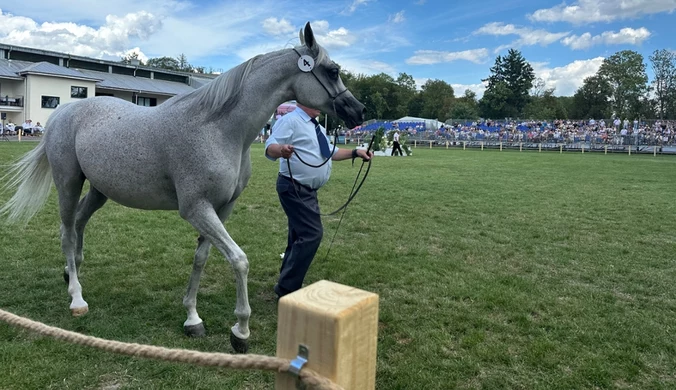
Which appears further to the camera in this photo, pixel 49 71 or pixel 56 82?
pixel 56 82

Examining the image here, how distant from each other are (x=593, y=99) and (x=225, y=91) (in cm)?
7685

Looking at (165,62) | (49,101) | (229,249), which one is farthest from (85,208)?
(165,62)

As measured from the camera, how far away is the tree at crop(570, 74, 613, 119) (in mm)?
67438

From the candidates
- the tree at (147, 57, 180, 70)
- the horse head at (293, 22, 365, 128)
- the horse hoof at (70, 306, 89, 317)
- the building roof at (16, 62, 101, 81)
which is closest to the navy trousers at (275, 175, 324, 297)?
the horse head at (293, 22, 365, 128)

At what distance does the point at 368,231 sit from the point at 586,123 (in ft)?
143

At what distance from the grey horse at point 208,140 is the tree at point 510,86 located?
74.5m

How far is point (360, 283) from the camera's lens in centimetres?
517

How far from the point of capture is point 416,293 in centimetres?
484

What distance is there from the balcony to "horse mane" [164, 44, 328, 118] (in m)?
45.4

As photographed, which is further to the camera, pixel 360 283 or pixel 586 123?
pixel 586 123

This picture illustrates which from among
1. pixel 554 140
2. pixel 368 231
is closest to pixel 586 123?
pixel 554 140

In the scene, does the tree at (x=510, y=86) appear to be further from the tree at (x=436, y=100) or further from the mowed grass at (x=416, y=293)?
the mowed grass at (x=416, y=293)

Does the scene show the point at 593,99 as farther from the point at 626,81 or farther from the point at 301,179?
the point at 301,179

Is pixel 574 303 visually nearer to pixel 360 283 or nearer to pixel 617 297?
pixel 617 297
